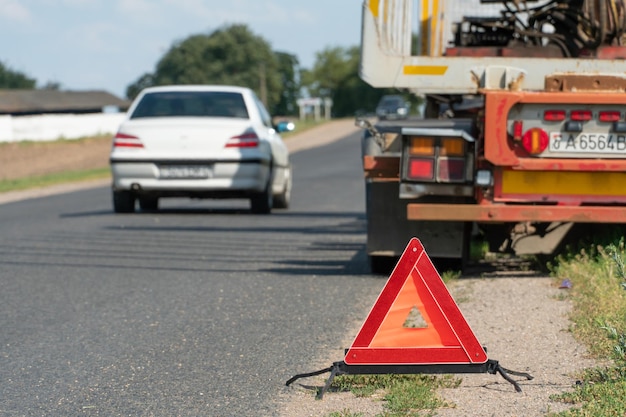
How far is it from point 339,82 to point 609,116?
454 ft

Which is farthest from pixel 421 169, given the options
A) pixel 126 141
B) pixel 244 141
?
pixel 126 141

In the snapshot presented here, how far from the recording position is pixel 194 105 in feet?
54.2

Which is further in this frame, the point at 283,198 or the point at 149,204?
the point at 283,198

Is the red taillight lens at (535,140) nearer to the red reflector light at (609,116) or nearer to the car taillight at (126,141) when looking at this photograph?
the red reflector light at (609,116)

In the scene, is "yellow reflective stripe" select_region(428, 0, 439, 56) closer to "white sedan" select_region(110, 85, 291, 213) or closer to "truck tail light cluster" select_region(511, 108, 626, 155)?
"truck tail light cluster" select_region(511, 108, 626, 155)

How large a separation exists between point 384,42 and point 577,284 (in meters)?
2.33

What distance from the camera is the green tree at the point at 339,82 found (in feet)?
451

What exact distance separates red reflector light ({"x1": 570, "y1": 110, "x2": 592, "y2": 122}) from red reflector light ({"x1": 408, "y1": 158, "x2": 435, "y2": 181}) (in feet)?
3.26

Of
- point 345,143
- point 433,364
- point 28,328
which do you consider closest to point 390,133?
point 28,328

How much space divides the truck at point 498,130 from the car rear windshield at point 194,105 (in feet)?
20.5

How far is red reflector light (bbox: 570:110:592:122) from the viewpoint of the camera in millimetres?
8539

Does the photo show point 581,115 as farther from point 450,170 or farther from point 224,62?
point 224,62

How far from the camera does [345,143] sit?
5778 centimetres

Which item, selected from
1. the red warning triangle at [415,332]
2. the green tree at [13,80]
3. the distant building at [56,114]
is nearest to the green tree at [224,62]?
the distant building at [56,114]
